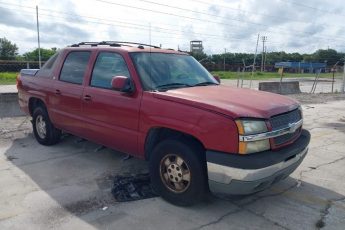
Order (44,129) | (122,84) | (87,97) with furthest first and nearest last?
1. (44,129)
2. (87,97)
3. (122,84)

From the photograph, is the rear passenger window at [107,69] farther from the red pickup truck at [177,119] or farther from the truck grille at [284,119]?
the truck grille at [284,119]

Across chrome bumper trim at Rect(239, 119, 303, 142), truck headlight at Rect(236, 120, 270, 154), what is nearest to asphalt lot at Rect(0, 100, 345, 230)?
truck headlight at Rect(236, 120, 270, 154)

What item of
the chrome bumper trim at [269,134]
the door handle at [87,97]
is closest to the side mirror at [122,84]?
the door handle at [87,97]

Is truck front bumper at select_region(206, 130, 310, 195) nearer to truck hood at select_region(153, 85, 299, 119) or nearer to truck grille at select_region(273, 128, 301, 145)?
truck grille at select_region(273, 128, 301, 145)

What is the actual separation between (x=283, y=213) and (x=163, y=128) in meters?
1.67

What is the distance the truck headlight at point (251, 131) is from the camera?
3729 millimetres

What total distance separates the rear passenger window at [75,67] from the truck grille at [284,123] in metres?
2.97

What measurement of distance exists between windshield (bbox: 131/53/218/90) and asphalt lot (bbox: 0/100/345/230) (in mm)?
1440

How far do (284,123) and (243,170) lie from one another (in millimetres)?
833

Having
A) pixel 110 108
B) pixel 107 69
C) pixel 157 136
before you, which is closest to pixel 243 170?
pixel 157 136

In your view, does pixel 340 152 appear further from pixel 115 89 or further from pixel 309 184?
pixel 115 89

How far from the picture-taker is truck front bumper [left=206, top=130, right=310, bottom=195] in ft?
12.2

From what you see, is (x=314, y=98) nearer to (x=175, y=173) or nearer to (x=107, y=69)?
(x=107, y=69)

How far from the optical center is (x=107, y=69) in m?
5.24
